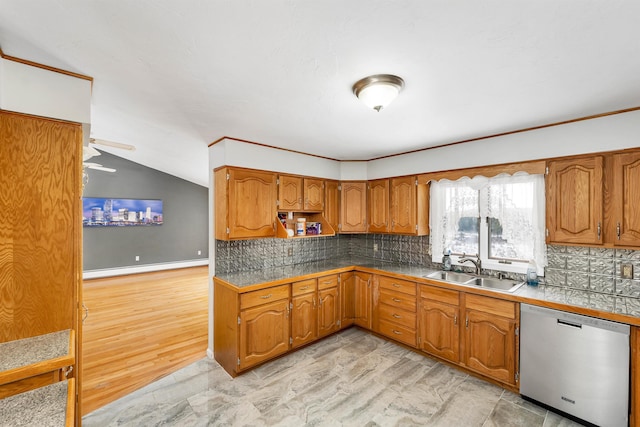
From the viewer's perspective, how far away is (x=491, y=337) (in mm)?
2439

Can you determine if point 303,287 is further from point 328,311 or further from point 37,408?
point 37,408

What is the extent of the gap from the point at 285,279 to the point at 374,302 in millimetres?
1244

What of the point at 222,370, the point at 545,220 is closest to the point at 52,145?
the point at 222,370

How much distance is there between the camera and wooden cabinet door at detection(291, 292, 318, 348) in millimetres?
2945

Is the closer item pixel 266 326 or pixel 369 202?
pixel 266 326

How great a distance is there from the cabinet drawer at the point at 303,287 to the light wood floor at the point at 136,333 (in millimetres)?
1269

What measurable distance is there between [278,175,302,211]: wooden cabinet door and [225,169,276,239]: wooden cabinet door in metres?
0.10

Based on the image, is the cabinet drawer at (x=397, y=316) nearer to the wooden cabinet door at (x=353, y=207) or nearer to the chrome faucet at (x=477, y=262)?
the chrome faucet at (x=477, y=262)

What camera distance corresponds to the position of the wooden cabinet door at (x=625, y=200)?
6.78ft

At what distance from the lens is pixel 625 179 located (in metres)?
2.11

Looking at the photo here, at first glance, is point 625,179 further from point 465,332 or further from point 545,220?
point 465,332

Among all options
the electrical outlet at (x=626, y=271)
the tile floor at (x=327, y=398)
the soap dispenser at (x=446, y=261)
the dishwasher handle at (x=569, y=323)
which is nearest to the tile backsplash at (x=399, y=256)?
the electrical outlet at (x=626, y=271)

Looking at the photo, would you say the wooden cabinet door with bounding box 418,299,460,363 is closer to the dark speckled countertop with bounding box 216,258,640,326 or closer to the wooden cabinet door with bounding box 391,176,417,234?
the dark speckled countertop with bounding box 216,258,640,326

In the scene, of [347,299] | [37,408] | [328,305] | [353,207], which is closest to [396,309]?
[347,299]
